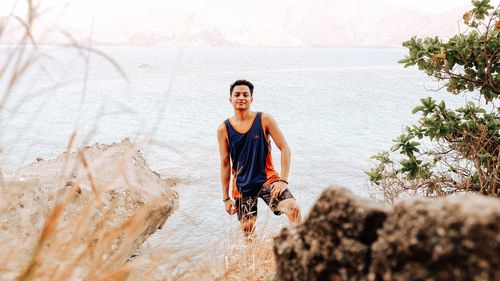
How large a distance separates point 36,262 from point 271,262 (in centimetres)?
271

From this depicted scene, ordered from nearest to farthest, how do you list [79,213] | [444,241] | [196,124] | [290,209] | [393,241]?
[444,241], [393,241], [79,213], [290,209], [196,124]

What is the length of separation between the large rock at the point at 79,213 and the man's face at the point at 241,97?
1.23m

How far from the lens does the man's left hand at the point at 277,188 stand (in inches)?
192

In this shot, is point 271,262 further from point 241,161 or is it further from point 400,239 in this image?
point 400,239

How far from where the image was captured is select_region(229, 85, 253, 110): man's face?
5.02m

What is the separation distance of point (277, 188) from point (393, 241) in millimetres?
3996

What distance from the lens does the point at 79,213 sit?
169 cm

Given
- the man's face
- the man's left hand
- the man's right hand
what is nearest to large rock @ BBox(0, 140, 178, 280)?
the man's right hand

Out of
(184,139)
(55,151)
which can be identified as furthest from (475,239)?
(184,139)

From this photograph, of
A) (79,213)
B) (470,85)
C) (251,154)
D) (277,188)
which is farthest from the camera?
(470,85)

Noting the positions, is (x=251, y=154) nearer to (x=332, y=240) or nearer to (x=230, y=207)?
(x=230, y=207)

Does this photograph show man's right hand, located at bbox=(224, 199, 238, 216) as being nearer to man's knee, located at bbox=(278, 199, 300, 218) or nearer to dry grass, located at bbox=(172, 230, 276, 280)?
man's knee, located at bbox=(278, 199, 300, 218)

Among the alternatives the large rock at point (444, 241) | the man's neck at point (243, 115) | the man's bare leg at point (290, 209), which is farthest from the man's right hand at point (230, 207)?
the large rock at point (444, 241)

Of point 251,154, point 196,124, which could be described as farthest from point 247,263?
point 196,124
